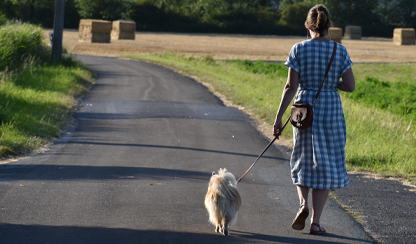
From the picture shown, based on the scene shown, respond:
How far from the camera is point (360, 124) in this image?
10.7m

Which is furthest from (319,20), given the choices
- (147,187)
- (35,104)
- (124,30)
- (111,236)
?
(124,30)

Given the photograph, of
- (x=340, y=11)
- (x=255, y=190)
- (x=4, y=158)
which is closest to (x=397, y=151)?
(x=255, y=190)

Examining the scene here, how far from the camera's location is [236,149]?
8758 millimetres

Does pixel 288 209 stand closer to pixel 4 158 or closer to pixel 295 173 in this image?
pixel 295 173

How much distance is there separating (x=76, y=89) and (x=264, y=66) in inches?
497

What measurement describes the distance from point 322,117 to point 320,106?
0.33 ft

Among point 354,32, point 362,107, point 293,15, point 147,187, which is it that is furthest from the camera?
point 293,15

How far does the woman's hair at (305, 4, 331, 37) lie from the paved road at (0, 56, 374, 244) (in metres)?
1.91

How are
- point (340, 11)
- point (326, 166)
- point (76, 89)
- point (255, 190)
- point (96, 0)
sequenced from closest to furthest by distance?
point (326, 166)
point (255, 190)
point (76, 89)
point (96, 0)
point (340, 11)

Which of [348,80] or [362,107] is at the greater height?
[348,80]

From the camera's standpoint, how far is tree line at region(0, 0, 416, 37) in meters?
71.2

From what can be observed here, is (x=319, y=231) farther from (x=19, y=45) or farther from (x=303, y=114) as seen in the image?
(x=19, y=45)

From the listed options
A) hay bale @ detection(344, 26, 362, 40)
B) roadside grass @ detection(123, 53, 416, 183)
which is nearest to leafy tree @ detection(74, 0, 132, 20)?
hay bale @ detection(344, 26, 362, 40)

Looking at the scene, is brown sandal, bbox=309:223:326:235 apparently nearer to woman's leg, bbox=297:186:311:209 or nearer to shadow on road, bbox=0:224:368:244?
shadow on road, bbox=0:224:368:244
